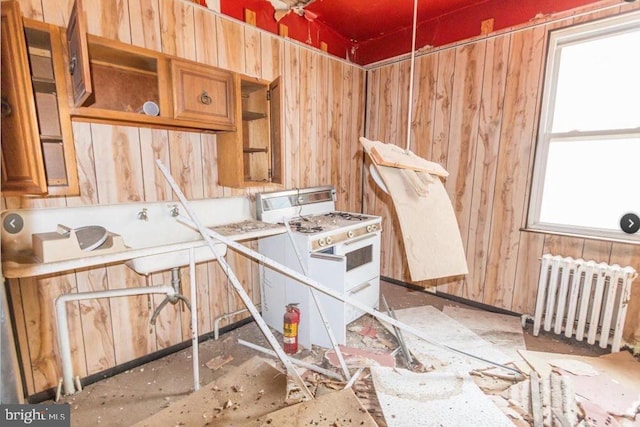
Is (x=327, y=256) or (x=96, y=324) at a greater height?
(x=327, y=256)

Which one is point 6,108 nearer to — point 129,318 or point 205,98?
point 205,98

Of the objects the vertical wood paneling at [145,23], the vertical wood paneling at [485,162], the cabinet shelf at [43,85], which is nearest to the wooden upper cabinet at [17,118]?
the cabinet shelf at [43,85]

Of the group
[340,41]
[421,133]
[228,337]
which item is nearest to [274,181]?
[228,337]

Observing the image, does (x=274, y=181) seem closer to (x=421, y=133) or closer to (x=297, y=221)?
(x=297, y=221)

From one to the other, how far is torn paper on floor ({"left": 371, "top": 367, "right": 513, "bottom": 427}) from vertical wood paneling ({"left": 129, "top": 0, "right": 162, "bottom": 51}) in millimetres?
2584

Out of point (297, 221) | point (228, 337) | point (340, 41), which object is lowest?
point (228, 337)

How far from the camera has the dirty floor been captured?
5.71ft

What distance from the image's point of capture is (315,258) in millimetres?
2223

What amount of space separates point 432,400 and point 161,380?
1723 mm

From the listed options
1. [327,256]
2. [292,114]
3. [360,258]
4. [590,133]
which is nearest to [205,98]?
[292,114]

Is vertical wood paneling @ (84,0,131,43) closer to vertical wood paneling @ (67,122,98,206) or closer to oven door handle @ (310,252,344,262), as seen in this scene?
vertical wood paneling @ (67,122,98,206)

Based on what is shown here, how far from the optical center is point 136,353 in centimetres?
213

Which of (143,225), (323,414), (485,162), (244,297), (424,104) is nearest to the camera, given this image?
(323,414)

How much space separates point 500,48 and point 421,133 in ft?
3.11
